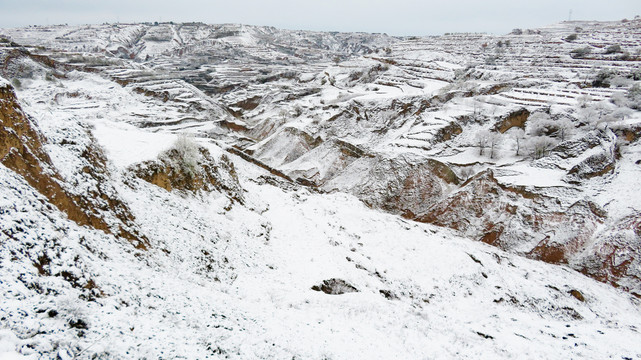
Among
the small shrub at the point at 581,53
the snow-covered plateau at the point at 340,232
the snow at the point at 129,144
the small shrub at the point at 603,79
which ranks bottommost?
the snow-covered plateau at the point at 340,232

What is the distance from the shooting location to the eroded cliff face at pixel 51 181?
9.38 meters

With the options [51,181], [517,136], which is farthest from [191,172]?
[517,136]

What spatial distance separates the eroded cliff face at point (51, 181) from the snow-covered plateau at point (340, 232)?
0.07 m

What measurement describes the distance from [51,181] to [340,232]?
52.8 feet

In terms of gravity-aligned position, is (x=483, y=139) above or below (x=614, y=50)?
below

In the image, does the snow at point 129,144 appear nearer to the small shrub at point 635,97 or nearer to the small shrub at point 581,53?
the small shrub at point 635,97

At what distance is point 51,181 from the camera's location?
32.4ft

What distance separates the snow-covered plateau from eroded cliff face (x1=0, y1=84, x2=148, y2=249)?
0.07 meters

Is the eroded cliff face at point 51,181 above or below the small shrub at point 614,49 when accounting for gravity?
below

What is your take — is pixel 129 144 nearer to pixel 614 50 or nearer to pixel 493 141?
pixel 493 141

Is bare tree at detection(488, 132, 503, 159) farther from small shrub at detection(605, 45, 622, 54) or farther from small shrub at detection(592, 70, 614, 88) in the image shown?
small shrub at detection(605, 45, 622, 54)

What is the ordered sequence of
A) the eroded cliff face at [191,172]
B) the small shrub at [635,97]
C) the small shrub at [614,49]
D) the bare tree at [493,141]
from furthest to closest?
the small shrub at [614,49], the small shrub at [635,97], the bare tree at [493,141], the eroded cliff face at [191,172]

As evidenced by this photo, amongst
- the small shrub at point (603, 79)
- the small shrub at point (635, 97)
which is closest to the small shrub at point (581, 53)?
the small shrub at point (603, 79)

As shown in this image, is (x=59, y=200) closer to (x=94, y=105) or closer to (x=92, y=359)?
(x=92, y=359)
